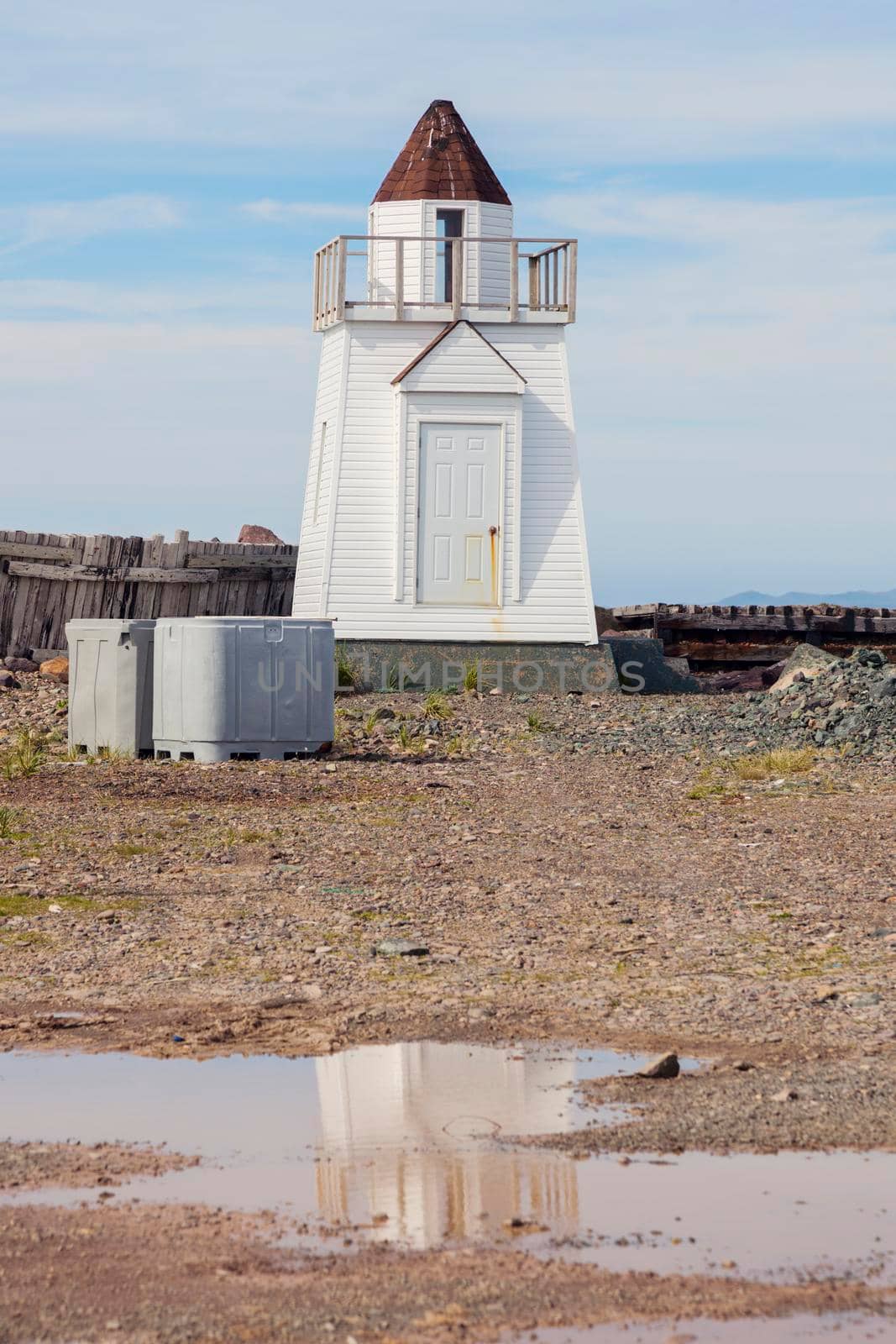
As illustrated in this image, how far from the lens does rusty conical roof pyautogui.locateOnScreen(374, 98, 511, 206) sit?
23.7 meters

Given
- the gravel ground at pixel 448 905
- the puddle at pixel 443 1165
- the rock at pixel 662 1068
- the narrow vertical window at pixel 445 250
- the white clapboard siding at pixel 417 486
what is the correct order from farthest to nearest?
the narrow vertical window at pixel 445 250 → the white clapboard siding at pixel 417 486 → the gravel ground at pixel 448 905 → the rock at pixel 662 1068 → the puddle at pixel 443 1165

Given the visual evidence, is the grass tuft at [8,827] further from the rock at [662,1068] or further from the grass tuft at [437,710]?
the grass tuft at [437,710]

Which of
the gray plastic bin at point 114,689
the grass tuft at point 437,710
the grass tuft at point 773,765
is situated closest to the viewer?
the grass tuft at point 773,765

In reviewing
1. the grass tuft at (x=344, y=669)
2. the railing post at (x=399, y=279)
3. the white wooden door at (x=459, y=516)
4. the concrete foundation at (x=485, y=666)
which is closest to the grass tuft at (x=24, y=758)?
the grass tuft at (x=344, y=669)

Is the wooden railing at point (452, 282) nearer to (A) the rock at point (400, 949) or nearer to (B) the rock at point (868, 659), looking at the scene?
(B) the rock at point (868, 659)

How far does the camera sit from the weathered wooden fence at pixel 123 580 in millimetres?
24359

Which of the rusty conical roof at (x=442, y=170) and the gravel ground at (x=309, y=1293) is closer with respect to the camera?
the gravel ground at (x=309, y=1293)

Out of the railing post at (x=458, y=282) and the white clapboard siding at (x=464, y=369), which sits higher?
the railing post at (x=458, y=282)

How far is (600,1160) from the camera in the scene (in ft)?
15.3

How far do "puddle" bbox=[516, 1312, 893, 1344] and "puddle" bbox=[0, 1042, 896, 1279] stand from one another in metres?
0.05

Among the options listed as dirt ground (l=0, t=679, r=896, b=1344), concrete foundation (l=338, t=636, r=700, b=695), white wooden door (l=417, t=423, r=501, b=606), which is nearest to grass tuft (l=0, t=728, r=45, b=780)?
dirt ground (l=0, t=679, r=896, b=1344)

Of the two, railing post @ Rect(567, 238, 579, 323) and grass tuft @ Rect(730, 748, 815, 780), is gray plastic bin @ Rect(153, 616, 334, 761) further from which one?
railing post @ Rect(567, 238, 579, 323)

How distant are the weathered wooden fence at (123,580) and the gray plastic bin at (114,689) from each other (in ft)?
24.2

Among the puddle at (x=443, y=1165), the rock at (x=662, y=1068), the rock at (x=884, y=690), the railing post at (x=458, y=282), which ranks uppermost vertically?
the railing post at (x=458, y=282)
